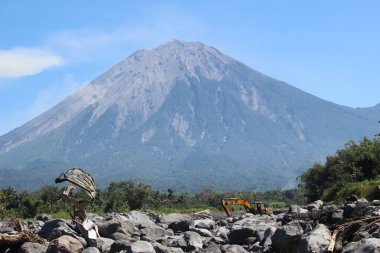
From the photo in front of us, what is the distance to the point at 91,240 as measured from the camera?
14.0 meters

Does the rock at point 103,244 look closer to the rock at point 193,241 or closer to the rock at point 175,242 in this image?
the rock at point 175,242

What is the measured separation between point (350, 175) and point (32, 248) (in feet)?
96.1

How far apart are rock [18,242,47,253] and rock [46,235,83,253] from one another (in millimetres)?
453

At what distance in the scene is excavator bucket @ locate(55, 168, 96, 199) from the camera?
43.6 feet

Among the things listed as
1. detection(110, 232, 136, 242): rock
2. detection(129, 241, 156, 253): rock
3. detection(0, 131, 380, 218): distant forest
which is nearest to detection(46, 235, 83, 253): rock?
detection(129, 241, 156, 253): rock

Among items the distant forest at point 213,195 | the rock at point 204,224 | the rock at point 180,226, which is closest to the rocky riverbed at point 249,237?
the rock at point 204,224

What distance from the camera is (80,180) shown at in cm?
1365

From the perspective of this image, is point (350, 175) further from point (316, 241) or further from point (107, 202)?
point (107, 202)

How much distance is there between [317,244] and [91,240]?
243 inches

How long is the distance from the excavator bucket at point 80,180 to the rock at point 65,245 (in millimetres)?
1213

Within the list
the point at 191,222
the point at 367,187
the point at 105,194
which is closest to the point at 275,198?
the point at 105,194

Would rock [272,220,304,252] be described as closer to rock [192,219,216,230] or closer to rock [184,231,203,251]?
rock [184,231,203,251]

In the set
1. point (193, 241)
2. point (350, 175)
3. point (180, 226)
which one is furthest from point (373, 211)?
point (350, 175)

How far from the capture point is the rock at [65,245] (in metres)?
12.6
